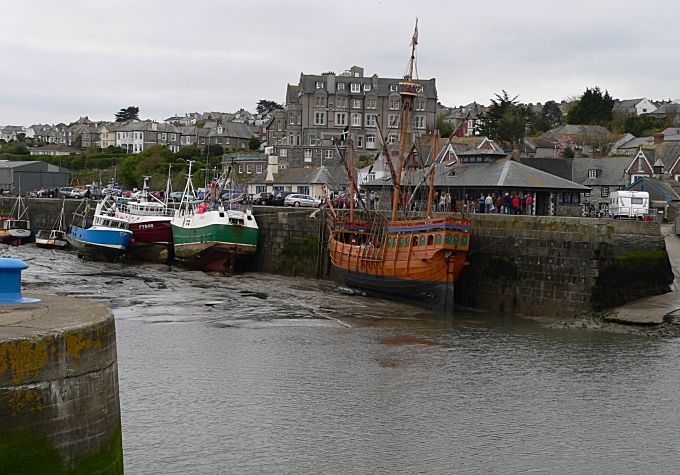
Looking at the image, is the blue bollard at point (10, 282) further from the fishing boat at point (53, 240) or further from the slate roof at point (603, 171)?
the slate roof at point (603, 171)

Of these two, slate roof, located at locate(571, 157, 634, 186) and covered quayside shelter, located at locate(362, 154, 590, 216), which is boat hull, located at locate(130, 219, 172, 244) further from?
slate roof, located at locate(571, 157, 634, 186)

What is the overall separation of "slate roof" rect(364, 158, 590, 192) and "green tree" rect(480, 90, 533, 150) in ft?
127

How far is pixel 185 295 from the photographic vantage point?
109 feet

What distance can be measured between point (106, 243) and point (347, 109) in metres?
48.9

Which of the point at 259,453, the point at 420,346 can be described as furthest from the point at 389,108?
the point at 259,453

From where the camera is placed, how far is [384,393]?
728 inches

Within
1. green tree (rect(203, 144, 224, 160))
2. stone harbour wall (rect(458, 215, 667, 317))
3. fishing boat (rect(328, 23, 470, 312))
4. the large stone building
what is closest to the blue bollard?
fishing boat (rect(328, 23, 470, 312))

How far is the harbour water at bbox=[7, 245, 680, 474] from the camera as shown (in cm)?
1469

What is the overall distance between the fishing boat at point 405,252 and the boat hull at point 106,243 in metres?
14.3

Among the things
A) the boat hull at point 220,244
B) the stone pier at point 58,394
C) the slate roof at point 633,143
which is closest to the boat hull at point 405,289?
the boat hull at point 220,244

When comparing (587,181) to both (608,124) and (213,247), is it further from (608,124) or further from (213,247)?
(608,124)

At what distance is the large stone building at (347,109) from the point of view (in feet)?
297

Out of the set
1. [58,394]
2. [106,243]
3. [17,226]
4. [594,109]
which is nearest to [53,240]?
[17,226]

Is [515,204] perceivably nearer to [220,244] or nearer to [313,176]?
[220,244]
